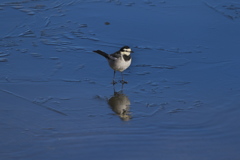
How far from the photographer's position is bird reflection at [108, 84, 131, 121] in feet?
24.7

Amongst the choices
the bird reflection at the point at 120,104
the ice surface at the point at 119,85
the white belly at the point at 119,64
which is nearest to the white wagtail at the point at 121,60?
the white belly at the point at 119,64

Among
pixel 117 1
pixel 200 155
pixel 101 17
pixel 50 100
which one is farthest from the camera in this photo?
pixel 117 1

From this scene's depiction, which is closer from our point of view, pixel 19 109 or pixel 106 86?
pixel 19 109

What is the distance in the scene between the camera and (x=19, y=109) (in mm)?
7578

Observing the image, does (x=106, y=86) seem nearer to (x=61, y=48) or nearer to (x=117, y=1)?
(x=61, y=48)

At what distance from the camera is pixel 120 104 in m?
8.04

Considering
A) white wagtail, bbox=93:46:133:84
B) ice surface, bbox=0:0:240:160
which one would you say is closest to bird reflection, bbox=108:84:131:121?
ice surface, bbox=0:0:240:160

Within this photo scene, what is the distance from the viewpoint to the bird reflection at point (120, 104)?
296 inches

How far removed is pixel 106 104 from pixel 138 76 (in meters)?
1.48

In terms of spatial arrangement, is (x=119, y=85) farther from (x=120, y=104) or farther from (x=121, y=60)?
(x=120, y=104)

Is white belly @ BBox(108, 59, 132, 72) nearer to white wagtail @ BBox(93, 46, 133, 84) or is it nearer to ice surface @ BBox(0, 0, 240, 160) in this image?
white wagtail @ BBox(93, 46, 133, 84)

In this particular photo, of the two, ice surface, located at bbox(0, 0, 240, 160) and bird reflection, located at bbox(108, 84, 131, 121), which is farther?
bird reflection, located at bbox(108, 84, 131, 121)

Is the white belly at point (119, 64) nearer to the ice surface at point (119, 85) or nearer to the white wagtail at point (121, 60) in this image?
the white wagtail at point (121, 60)

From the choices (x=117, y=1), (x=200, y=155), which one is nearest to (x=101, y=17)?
(x=117, y=1)
